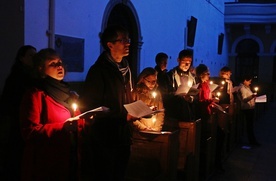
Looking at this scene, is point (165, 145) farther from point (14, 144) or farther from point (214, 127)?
point (214, 127)

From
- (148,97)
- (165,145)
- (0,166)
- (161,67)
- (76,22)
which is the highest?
(76,22)

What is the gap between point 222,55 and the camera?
17609 millimetres

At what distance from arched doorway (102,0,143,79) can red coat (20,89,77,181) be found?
4.64 meters

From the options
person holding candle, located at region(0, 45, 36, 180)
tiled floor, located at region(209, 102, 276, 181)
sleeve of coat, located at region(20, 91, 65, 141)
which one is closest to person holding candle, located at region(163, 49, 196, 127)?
tiled floor, located at region(209, 102, 276, 181)

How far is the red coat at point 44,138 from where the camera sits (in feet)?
7.29

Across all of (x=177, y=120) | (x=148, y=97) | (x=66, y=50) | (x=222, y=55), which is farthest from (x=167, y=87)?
(x=222, y=55)

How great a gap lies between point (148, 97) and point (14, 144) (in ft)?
4.46

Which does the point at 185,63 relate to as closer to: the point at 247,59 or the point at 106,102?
the point at 106,102

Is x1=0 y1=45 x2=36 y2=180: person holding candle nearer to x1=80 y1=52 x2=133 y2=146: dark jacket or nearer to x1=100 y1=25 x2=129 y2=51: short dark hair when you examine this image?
x1=80 y1=52 x2=133 y2=146: dark jacket

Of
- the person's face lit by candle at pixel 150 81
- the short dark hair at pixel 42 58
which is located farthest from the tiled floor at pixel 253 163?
the short dark hair at pixel 42 58

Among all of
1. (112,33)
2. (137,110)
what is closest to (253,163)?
(137,110)

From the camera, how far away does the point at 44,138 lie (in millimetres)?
2229

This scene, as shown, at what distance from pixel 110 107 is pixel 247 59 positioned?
1725 centimetres

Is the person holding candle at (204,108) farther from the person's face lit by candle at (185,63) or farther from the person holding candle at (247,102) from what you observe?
the person holding candle at (247,102)
